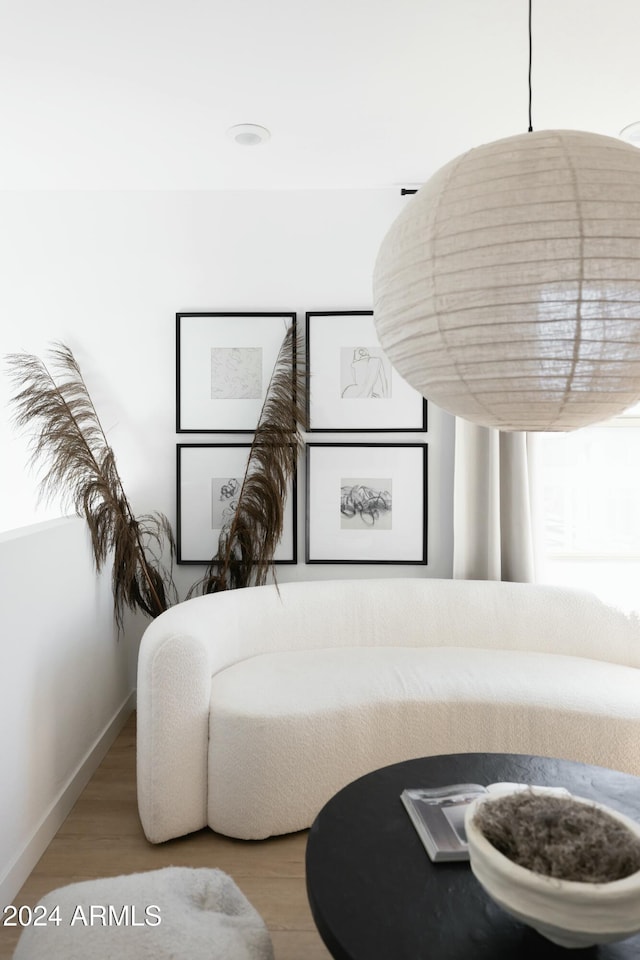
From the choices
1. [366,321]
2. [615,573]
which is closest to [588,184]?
[366,321]

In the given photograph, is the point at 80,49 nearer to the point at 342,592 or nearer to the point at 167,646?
the point at 167,646

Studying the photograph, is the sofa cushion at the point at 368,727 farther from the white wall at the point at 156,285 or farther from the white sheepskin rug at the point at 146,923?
the white wall at the point at 156,285

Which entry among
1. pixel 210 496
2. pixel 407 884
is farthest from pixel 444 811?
pixel 210 496

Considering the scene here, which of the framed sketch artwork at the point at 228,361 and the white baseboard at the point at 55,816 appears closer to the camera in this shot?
the white baseboard at the point at 55,816

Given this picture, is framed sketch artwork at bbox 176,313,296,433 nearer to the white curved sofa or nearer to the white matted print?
the white matted print

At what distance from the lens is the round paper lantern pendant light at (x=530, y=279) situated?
90cm

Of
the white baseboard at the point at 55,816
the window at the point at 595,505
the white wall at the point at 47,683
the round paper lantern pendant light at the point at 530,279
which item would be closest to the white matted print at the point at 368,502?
the window at the point at 595,505

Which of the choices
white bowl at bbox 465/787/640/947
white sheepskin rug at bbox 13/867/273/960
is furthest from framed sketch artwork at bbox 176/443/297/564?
white bowl at bbox 465/787/640/947

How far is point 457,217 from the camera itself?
3.22 feet

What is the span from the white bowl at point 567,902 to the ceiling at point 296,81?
2034 mm

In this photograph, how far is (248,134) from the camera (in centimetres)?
254

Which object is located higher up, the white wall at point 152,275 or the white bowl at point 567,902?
the white wall at point 152,275

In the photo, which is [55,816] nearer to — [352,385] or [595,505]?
[352,385]

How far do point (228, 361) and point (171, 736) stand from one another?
1.74 meters
